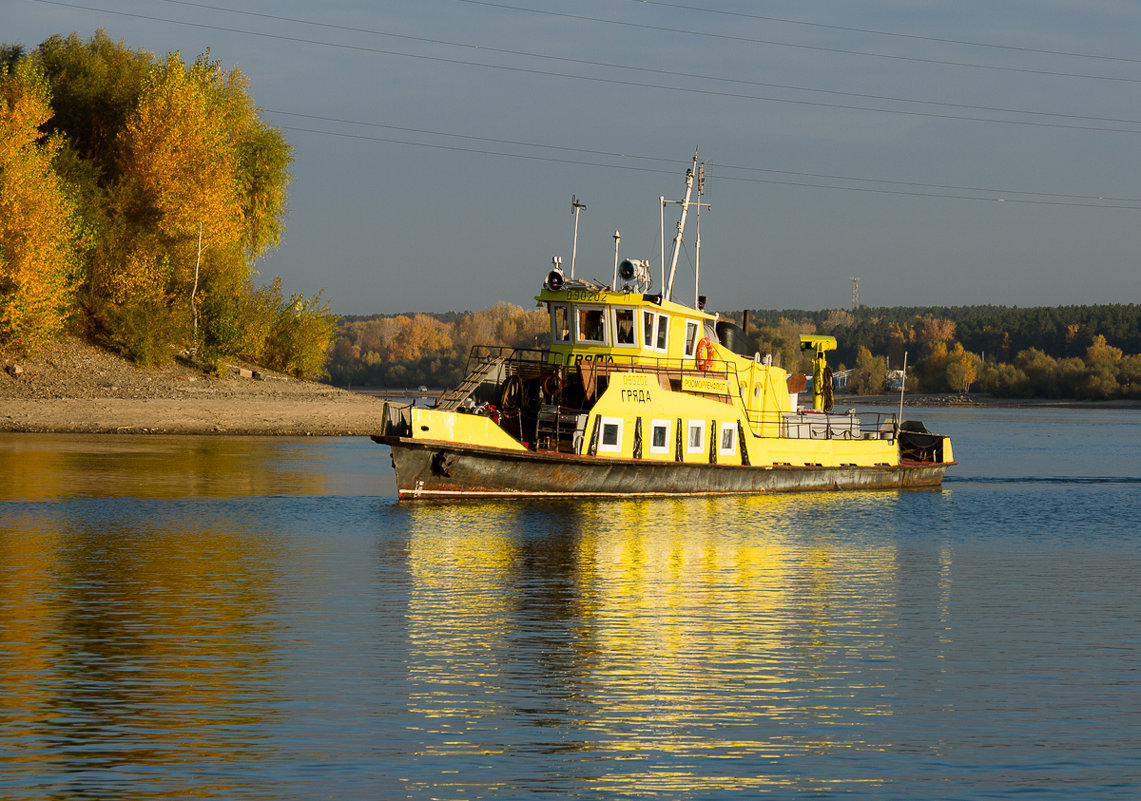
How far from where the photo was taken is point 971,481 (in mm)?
62031

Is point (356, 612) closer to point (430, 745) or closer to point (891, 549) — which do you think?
point (430, 745)

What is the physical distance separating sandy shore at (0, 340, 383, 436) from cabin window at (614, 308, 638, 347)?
3769 cm

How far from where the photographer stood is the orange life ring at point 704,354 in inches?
1812

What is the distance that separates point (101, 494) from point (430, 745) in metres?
29.7

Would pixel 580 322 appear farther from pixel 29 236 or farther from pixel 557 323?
pixel 29 236

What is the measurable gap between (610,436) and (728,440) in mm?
5561

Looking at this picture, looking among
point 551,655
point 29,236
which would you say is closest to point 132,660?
point 551,655

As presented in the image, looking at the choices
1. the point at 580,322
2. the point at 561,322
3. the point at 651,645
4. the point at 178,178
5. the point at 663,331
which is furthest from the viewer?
the point at 178,178

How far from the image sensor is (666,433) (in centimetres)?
4347

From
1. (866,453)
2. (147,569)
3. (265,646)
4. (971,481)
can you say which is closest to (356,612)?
(265,646)

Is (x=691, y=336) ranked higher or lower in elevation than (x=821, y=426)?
higher

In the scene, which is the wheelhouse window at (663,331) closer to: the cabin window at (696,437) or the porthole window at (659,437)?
the cabin window at (696,437)

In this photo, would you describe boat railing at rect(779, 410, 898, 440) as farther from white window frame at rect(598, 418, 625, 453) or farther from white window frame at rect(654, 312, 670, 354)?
white window frame at rect(598, 418, 625, 453)

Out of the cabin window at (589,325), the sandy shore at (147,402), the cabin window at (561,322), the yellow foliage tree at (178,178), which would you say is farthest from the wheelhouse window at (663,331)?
the yellow foliage tree at (178,178)
